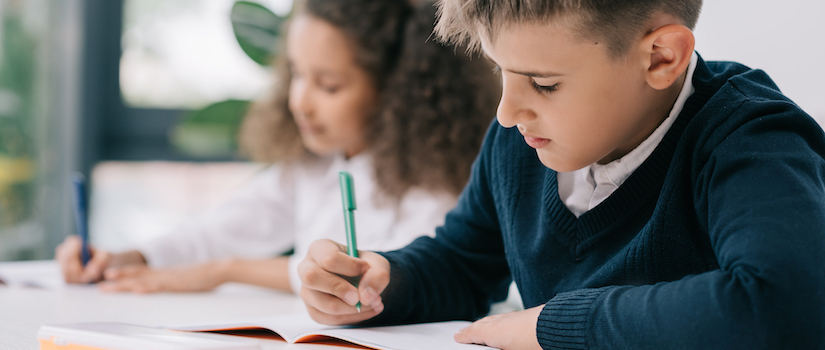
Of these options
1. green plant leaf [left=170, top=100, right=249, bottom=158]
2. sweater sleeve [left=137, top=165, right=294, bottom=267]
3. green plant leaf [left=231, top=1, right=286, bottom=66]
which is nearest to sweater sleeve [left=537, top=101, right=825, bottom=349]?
sweater sleeve [left=137, top=165, right=294, bottom=267]

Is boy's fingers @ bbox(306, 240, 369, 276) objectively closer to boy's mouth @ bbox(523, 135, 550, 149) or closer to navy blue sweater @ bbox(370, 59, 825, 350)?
navy blue sweater @ bbox(370, 59, 825, 350)

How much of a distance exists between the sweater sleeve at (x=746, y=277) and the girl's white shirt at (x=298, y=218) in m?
0.58

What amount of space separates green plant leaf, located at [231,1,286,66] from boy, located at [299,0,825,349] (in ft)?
3.34

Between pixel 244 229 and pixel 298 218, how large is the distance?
11 centimetres

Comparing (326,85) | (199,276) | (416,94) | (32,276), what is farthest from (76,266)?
(416,94)

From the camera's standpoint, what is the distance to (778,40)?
104cm

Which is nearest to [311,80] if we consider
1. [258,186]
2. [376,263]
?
[258,186]

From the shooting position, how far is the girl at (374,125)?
1.06 metres

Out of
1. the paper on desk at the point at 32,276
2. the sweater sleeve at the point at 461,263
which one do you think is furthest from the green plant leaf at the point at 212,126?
the sweater sleeve at the point at 461,263

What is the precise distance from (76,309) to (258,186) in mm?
555

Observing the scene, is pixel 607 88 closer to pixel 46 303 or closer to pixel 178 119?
pixel 46 303

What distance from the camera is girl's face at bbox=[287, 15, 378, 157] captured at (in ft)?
3.57

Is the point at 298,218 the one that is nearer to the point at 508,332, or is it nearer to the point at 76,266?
the point at 76,266

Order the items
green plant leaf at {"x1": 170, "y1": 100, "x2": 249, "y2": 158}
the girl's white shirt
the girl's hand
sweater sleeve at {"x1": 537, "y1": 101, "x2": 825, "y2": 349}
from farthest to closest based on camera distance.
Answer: green plant leaf at {"x1": 170, "y1": 100, "x2": 249, "y2": 158}, the girl's white shirt, the girl's hand, sweater sleeve at {"x1": 537, "y1": 101, "x2": 825, "y2": 349}
